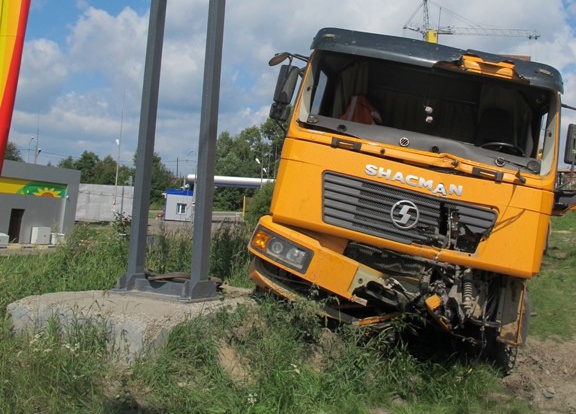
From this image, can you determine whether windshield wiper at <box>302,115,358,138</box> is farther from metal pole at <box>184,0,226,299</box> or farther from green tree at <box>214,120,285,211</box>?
green tree at <box>214,120,285,211</box>

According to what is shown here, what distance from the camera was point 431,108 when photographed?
6.45 m

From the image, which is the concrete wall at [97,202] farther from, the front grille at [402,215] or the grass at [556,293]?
the front grille at [402,215]

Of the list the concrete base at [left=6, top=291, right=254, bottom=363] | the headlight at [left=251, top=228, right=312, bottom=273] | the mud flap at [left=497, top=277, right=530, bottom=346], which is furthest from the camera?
the mud flap at [left=497, top=277, right=530, bottom=346]

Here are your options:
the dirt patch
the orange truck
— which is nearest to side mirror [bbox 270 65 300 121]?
the orange truck

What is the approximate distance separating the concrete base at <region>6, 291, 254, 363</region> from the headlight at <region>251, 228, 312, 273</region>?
2.07ft

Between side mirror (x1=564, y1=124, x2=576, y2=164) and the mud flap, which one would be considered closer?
the mud flap

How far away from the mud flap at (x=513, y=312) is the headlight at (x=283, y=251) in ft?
6.18

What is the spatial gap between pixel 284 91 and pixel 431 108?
154 cm

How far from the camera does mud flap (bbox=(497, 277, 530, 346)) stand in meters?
5.77

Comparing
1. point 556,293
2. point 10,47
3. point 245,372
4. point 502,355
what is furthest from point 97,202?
point 10,47

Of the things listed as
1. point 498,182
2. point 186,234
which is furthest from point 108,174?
point 498,182

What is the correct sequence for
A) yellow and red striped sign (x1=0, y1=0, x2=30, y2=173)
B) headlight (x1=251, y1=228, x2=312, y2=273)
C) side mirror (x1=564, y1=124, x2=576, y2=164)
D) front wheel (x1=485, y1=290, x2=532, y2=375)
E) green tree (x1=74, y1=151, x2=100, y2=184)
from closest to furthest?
yellow and red striped sign (x1=0, y1=0, x2=30, y2=173)
headlight (x1=251, y1=228, x2=312, y2=273)
side mirror (x1=564, y1=124, x2=576, y2=164)
front wheel (x1=485, y1=290, x2=532, y2=375)
green tree (x1=74, y1=151, x2=100, y2=184)

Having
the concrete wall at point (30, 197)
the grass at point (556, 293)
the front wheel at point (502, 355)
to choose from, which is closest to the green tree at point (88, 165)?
the concrete wall at point (30, 197)

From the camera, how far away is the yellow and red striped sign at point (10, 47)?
3.37m
